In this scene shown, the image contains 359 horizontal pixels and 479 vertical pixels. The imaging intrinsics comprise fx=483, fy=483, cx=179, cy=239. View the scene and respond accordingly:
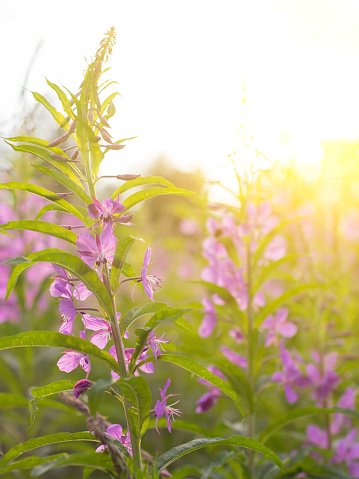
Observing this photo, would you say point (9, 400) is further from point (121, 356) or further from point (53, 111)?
point (53, 111)

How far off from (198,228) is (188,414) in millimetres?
1772

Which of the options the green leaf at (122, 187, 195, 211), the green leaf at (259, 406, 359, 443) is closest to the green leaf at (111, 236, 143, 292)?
the green leaf at (122, 187, 195, 211)

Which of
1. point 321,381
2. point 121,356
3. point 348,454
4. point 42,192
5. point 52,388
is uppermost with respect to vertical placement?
point 42,192

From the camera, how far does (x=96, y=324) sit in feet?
4.87

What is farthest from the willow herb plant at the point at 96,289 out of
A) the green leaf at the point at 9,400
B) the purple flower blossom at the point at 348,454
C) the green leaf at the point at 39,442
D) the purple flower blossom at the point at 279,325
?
the purple flower blossom at the point at 348,454

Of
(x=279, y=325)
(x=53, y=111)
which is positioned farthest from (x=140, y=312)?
(x=279, y=325)

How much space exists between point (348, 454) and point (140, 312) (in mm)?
2111

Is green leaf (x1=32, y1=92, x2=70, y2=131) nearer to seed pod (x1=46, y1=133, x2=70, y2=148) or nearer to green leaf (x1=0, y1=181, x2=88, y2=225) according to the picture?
seed pod (x1=46, y1=133, x2=70, y2=148)

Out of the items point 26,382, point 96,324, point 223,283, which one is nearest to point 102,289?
point 96,324

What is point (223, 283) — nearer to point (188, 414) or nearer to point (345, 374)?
point (345, 374)

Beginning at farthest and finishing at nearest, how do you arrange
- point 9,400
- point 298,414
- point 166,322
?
point 298,414 → point 9,400 → point 166,322

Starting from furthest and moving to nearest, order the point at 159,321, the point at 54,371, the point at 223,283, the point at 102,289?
1. the point at 54,371
2. the point at 223,283
3. the point at 102,289
4. the point at 159,321

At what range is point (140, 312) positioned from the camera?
1.39 m

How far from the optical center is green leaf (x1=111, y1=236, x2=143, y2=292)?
1340mm
